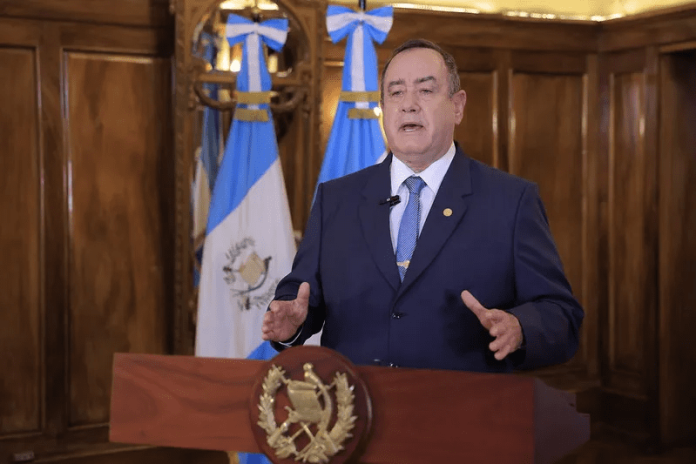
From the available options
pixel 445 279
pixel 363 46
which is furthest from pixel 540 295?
pixel 363 46

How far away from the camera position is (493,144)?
217 inches

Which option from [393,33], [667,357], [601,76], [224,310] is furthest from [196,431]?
[601,76]

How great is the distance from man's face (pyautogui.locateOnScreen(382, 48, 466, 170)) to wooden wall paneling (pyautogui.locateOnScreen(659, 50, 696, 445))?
3.64m

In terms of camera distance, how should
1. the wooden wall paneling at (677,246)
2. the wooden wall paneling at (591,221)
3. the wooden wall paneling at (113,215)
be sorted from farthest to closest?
the wooden wall paneling at (591,221)
the wooden wall paneling at (677,246)
the wooden wall paneling at (113,215)

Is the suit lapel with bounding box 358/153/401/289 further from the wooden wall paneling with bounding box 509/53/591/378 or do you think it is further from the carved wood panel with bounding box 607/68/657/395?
the carved wood panel with bounding box 607/68/657/395

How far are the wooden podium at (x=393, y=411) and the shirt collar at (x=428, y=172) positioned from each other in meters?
0.71

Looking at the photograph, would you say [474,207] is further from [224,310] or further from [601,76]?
[601,76]

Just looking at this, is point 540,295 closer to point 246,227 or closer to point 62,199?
point 246,227

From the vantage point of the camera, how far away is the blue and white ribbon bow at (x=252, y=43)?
4109 mm

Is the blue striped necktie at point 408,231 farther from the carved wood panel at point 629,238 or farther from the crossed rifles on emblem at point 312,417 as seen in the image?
the carved wood panel at point 629,238

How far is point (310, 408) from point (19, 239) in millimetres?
3252

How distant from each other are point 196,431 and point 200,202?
9.20 ft

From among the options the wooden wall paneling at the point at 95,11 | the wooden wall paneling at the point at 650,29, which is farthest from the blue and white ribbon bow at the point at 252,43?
the wooden wall paneling at the point at 650,29

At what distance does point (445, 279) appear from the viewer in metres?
1.99
